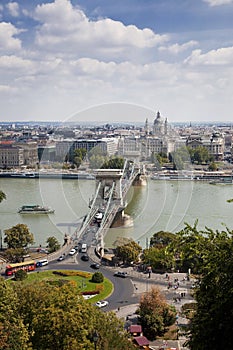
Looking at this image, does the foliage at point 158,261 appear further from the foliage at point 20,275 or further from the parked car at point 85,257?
the foliage at point 20,275

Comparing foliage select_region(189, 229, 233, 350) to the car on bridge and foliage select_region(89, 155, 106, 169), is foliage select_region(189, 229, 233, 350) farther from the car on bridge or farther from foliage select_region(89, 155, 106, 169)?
foliage select_region(89, 155, 106, 169)

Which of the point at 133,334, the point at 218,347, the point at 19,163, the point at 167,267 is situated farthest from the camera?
the point at 19,163

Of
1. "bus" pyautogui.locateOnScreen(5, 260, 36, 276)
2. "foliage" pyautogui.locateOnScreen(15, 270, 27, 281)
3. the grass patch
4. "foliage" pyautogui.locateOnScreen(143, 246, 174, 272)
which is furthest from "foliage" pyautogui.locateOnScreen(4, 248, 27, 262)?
"foliage" pyautogui.locateOnScreen(143, 246, 174, 272)

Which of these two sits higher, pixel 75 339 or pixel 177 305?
pixel 75 339

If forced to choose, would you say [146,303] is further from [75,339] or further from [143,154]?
[143,154]

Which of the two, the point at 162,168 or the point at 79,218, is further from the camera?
the point at 162,168

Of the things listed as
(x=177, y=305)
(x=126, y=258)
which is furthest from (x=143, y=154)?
(x=177, y=305)
